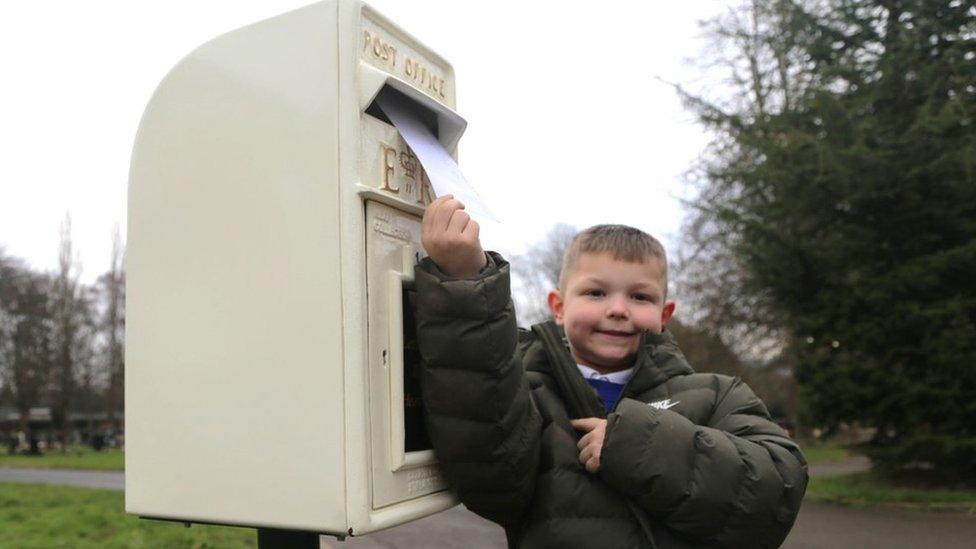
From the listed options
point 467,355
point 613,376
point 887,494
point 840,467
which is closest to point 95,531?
point 613,376

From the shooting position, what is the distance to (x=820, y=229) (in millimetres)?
11602

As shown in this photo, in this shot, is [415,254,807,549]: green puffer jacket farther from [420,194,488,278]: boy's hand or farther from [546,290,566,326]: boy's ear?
[546,290,566,326]: boy's ear

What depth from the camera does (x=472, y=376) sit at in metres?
1.43

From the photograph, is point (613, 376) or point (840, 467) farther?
point (840, 467)

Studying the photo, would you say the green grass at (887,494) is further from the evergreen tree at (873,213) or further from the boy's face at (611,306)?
the boy's face at (611,306)

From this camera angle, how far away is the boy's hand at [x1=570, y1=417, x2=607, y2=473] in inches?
62.9

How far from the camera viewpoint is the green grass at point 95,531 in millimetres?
6336

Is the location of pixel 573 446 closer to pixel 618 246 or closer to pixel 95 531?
pixel 618 246

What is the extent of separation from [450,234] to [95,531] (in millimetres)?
6941

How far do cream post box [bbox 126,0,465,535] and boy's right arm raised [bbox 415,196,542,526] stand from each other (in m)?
0.06

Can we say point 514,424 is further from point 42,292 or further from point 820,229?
point 42,292

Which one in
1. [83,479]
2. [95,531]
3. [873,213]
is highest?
[873,213]

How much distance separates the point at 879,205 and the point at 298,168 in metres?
11.1

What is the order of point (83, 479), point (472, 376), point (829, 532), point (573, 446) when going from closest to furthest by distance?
point (472, 376) < point (573, 446) < point (829, 532) < point (83, 479)
